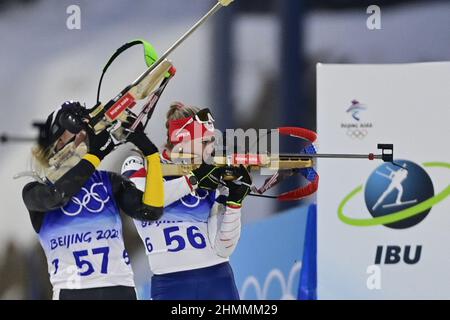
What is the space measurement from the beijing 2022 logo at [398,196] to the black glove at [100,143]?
1.40 meters

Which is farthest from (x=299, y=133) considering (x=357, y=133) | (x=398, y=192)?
(x=398, y=192)

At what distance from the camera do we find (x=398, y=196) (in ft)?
18.8

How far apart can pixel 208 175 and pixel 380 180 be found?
1.09m

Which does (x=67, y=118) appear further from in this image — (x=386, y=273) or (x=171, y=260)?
(x=386, y=273)

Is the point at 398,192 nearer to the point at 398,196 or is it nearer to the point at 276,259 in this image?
the point at 398,196

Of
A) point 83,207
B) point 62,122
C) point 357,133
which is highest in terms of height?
point 62,122

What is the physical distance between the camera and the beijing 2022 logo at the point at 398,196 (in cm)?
569

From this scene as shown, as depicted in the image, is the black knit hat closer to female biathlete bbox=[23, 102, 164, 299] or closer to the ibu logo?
female biathlete bbox=[23, 102, 164, 299]

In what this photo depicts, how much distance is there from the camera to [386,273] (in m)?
5.68

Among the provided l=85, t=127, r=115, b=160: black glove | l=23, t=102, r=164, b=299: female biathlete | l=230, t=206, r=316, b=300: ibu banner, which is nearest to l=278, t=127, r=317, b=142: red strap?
l=230, t=206, r=316, b=300: ibu banner

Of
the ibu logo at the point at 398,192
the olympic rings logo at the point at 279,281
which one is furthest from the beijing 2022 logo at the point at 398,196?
the olympic rings logo at the point at 279,281
